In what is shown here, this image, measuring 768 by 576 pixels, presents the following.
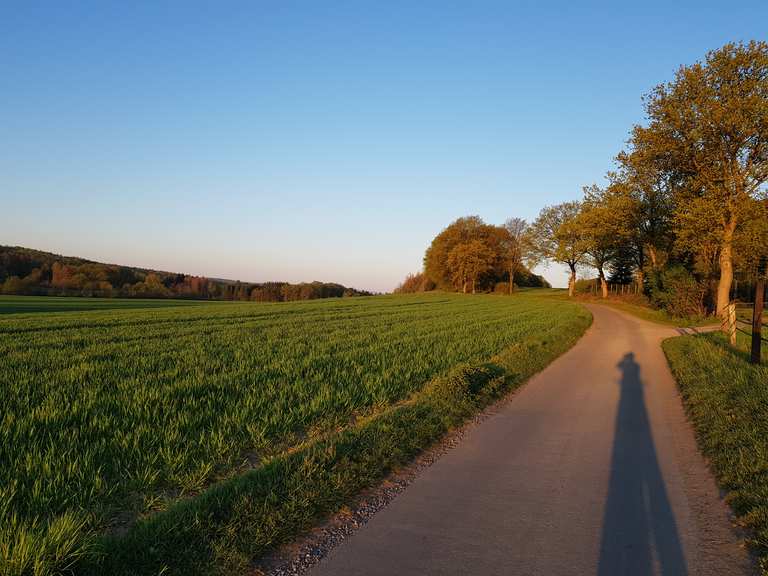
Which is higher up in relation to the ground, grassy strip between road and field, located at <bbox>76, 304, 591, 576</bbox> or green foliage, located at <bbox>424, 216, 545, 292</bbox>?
green foliage, located at <bbox>424, 216, 545, 292</bbox>

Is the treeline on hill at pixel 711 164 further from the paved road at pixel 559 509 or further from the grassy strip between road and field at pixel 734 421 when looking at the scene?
the paved road at pixel 559 509

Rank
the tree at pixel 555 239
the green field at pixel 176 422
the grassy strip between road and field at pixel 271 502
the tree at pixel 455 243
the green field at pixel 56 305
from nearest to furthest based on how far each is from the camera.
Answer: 1. the grassy strip between road and field at pixel 271 502
2. the green field at pixel 176 422
3. the green field at pixel 56 305
4. the tree at pixel 555 239
5. the tree at pixel 455 243

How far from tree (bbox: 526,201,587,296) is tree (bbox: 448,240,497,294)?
9.42 metres

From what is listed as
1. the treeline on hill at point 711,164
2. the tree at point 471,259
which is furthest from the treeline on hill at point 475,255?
the treeline on hill at point 711,164

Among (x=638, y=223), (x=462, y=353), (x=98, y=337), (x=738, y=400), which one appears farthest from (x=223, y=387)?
(x=638, y=223)

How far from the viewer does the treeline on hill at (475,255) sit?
251 ft

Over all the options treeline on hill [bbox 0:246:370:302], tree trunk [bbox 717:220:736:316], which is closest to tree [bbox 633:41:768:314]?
tree trunk [bbox 717:220:736:316]

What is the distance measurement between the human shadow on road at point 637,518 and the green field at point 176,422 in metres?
2.33

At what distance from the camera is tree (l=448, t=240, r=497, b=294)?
75.4 meters

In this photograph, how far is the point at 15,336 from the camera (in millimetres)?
17359

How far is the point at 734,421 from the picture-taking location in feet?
23.0

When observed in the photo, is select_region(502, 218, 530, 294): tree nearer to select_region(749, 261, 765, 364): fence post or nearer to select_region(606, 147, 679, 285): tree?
select_region(606, 147, 679, 285): tree

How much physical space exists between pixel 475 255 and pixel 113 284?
5580 centimetres

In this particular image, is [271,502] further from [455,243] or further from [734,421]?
[455,243]
